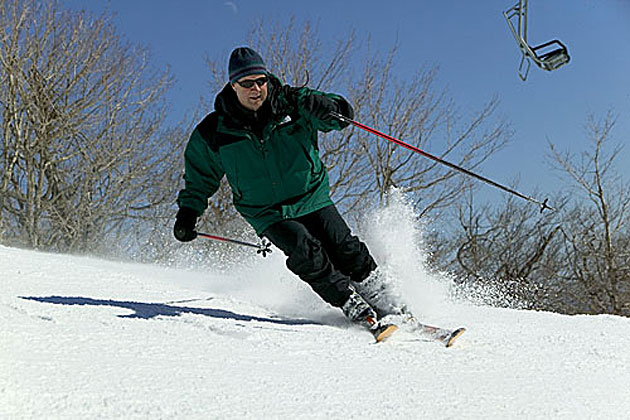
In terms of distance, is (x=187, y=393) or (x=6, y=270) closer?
(x=187, y=393)

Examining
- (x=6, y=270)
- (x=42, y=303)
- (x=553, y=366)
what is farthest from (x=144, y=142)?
(x=553, y=366)

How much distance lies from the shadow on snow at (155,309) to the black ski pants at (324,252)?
0.84ft

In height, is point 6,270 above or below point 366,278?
below

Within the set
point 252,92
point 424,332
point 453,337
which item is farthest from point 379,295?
point 252,92

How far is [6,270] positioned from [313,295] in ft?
5.32

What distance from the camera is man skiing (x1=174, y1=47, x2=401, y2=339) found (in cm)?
253

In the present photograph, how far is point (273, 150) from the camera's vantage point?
257 centimetres

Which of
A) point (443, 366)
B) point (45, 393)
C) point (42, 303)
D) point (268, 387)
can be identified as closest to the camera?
point (45, 393)

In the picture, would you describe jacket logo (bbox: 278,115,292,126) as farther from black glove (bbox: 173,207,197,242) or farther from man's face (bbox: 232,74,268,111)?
black glove (bbox: 173,207,197,242)

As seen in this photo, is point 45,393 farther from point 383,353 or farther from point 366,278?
point 366,278

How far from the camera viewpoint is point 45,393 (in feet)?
4.58

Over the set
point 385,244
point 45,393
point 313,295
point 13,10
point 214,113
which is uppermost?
point 13,10

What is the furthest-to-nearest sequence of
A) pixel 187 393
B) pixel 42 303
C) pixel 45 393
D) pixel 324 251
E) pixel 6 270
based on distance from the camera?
pixel 6 270
pixel 324 251
pixel 42 303
pixel 187 393
pixel 45 393

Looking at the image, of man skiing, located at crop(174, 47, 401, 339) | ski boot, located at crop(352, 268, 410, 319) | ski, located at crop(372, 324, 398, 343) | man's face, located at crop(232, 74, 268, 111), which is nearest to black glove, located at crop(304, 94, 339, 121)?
man skiing, located at crop(174, 47, 401, 339)
